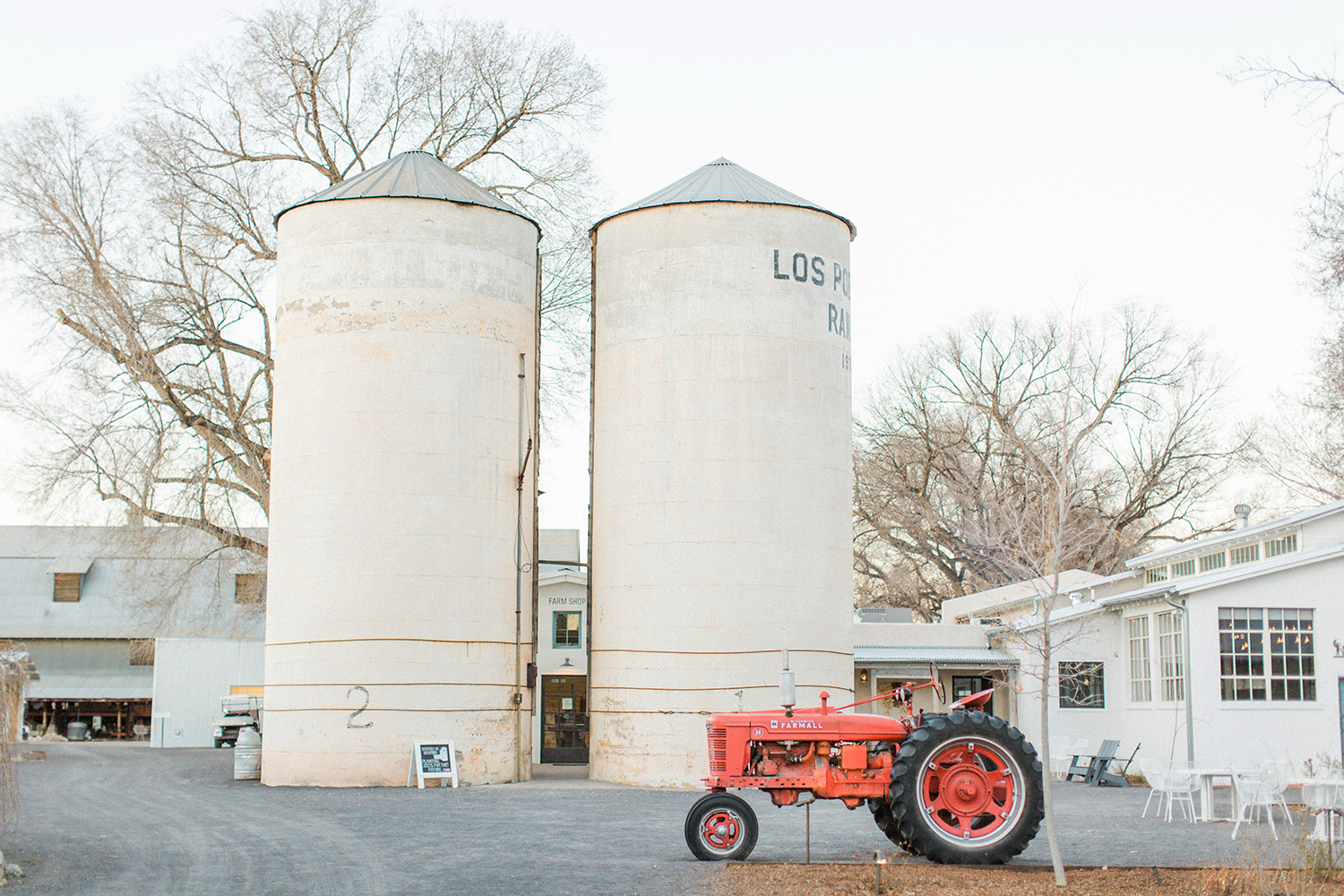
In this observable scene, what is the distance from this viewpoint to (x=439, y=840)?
1683 cm

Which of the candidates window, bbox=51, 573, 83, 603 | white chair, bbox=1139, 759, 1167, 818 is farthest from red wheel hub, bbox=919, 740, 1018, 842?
window, bbox=51, 573, 83, 603

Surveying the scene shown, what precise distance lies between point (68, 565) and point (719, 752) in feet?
159

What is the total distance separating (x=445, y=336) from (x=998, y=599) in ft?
62.9

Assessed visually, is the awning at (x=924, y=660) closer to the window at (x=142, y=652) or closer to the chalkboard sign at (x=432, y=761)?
the chalkboard sign at (x=432, y=761)

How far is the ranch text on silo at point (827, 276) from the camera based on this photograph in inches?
1102

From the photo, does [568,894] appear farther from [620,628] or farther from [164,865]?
[620,628]

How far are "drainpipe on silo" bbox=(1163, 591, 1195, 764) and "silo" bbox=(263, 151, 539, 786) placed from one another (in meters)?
12.7

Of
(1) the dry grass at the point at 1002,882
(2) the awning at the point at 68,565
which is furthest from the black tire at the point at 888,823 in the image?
(2) the awning at the point at 68,565

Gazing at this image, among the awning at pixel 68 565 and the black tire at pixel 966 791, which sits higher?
the awning at pixel 68 565

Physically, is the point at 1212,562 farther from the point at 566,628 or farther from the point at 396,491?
the point at 396,491

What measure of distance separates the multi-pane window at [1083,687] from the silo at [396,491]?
41.0ft

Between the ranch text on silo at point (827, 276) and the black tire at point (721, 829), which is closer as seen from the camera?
the black tire at point (721, 829)

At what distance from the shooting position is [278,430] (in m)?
27.8

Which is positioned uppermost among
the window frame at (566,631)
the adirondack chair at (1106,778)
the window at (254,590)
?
the window at (254,590)
